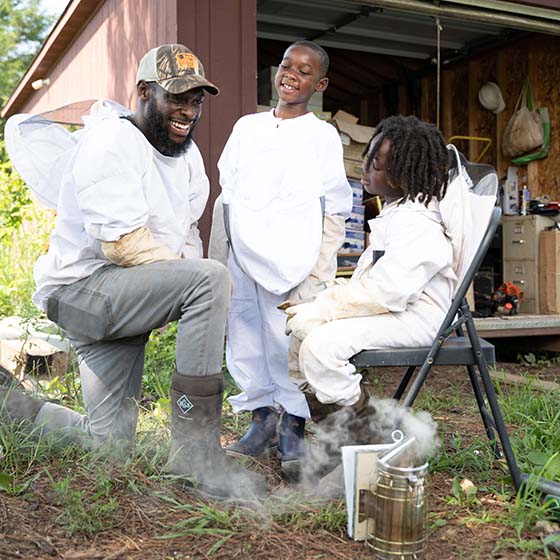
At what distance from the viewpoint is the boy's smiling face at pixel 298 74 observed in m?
3.28

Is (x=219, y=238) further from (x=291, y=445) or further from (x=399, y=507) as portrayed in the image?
(x=399, y=507)

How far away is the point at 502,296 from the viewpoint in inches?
271

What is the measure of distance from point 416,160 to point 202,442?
1.30 metres

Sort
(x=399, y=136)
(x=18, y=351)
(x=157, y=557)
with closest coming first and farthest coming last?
(x=157, y=557) → (x=399, y=136) → (x=18, y=351)

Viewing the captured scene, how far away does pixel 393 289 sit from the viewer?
2586 millimetres

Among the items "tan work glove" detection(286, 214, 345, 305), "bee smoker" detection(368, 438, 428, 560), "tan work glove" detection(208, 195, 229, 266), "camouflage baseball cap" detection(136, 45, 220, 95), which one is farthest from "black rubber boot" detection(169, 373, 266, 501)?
"camouflage baseball cap" detection(136, 45, 220, 95)

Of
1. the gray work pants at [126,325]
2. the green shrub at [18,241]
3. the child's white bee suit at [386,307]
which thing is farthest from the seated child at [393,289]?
the green shrub at [18,241]

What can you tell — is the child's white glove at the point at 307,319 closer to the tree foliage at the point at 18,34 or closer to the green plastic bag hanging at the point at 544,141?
the green plastic bag hanging at the point at 544,141

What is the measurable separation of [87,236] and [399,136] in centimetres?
126

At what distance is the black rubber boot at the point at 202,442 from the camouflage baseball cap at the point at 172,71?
1111 millimetres

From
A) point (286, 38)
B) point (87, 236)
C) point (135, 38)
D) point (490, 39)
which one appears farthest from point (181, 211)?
point (490, 39)

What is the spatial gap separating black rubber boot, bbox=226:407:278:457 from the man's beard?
3.91ft

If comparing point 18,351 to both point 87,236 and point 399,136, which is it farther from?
point 399,136

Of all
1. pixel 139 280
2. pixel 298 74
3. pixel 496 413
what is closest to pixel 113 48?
pixel 298 74
